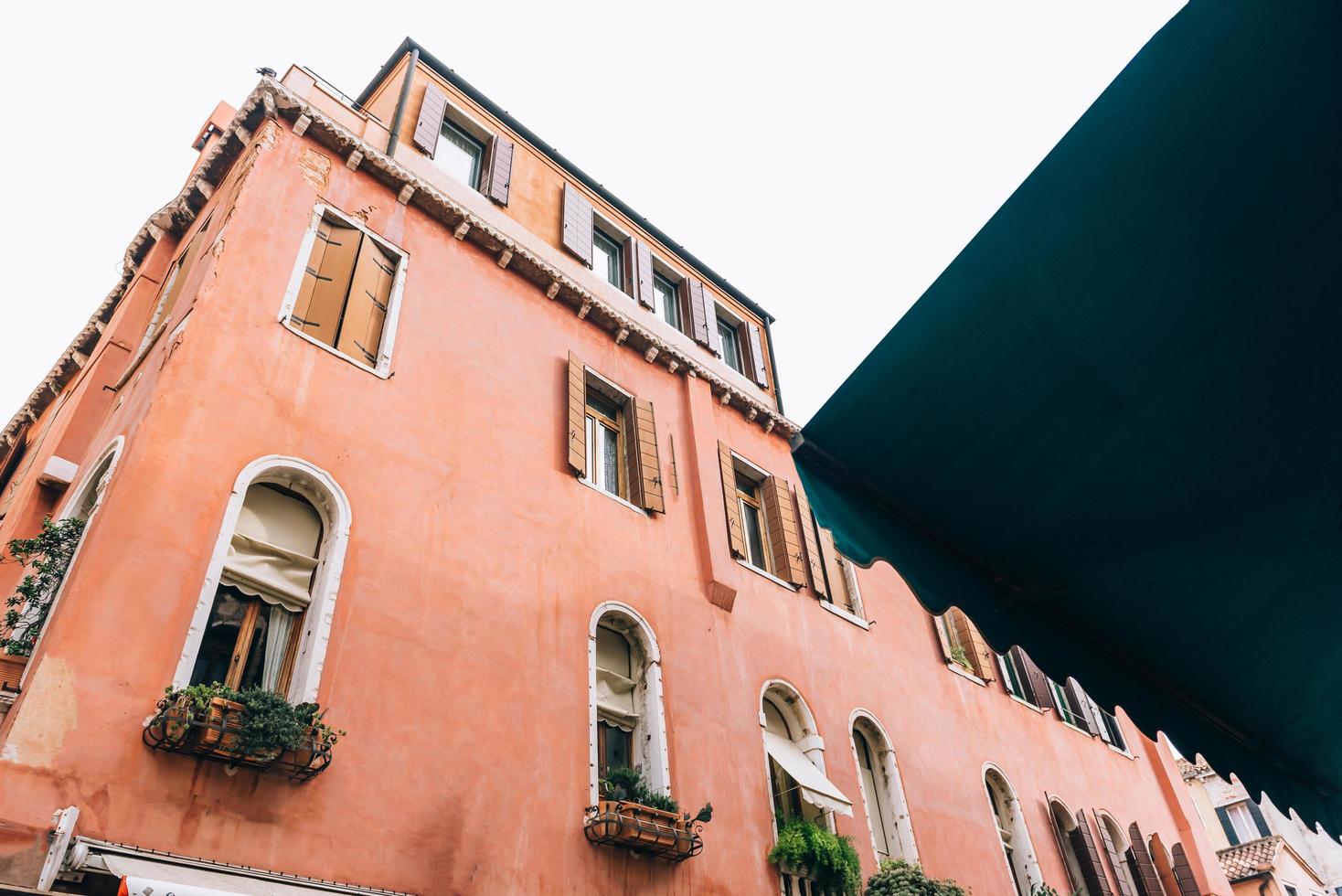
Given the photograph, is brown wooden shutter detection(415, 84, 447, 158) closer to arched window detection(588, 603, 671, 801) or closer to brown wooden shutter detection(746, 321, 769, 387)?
brown wooden shutter detection(746, 321, 769, 387)

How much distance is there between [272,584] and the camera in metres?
6.48

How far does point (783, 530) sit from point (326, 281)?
627cm

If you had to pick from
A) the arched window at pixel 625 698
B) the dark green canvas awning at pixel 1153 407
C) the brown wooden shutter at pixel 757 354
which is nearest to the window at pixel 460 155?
the brown wooden shutter at pixel 757 354

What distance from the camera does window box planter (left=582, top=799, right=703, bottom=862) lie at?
6.88 metres

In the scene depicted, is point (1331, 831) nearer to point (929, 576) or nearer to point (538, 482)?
point (929, 576)

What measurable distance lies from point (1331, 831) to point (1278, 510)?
3136 mm

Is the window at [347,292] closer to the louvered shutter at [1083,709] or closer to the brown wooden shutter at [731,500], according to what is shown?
the brown wooden shutter at [731,500]

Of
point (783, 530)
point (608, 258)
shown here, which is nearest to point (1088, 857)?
point (783, 530)

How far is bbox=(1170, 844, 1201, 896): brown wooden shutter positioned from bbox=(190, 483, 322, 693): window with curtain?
13.9m

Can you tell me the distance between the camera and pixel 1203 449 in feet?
10.5

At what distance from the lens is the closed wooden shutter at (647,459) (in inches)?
388

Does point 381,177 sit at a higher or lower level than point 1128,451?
higher

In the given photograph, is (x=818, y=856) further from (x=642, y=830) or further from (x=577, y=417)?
(x=577, y=417)

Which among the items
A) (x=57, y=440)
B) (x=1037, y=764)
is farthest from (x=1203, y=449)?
(x=1037, y=764)
